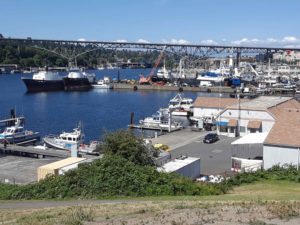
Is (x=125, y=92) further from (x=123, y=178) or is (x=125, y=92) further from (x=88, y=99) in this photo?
(x=123, y=178)

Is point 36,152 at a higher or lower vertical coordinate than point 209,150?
lower

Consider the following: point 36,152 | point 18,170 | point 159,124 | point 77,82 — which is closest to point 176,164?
point 18,170

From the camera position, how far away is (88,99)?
73.4 metres

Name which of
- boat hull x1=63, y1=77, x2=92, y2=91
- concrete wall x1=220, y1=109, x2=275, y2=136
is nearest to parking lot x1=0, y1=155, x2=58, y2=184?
concrete wall x1=220, y1=109, x2=275, y2=136

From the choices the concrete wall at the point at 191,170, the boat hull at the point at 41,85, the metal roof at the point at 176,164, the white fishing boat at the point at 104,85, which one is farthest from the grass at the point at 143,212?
the white fishing boat at the point at 104,85

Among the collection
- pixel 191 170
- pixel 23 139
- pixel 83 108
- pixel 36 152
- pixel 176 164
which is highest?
pixel 176 164

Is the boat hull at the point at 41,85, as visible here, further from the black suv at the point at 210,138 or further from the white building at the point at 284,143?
the white building at the point at 284,143

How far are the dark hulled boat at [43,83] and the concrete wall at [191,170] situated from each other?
6830cm

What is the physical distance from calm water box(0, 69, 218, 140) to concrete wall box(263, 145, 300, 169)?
1363cm

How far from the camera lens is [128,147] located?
17859 mm

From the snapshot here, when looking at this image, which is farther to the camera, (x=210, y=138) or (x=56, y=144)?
(x=56, y=144)

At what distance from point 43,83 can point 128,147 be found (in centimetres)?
7086

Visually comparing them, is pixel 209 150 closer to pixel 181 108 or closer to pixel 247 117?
pixel 247 117

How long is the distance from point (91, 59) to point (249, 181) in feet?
525
